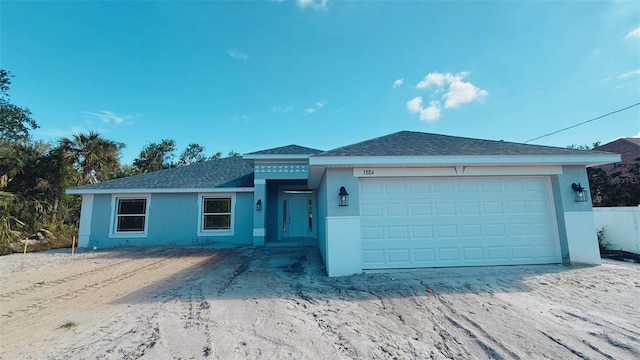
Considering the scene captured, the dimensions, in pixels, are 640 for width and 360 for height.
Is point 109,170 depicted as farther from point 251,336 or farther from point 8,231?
point 251,336

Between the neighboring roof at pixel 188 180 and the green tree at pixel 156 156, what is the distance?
1702 centimetres

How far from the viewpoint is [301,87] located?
43.2ft

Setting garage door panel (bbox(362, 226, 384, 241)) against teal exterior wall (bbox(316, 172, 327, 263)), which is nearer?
garage door panel (bbox(362, 226, 384, 241))

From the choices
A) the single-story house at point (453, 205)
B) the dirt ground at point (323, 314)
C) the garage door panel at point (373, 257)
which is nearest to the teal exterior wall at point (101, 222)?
the dirt ground at point (323, 314)

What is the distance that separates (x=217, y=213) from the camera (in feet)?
41.6

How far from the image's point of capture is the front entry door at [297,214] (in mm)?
14039

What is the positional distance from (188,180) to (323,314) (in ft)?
37.0

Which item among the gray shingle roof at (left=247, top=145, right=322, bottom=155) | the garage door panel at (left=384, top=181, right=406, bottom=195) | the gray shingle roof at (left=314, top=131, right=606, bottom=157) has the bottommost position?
the garage door panel at (left=384, top=181, right=406, bottom=195)

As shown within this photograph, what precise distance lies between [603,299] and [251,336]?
18.4 feet

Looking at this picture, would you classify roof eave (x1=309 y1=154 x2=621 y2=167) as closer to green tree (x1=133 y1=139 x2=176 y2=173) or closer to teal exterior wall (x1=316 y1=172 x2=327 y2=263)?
teal exterior wall (x1=316 y1=172 x2=327 y2=263)

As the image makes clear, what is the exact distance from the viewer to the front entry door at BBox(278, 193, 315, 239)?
46.1 feet

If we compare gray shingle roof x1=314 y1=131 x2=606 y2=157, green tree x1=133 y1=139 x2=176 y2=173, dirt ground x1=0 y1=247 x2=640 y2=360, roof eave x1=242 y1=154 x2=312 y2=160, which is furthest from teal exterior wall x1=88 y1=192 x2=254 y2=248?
green tree x1=133 y1=139 x2=176 y2=173

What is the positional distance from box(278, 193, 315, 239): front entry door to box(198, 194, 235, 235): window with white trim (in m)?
2.66

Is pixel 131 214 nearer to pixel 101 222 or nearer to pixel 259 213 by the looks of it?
pixel 101 222
